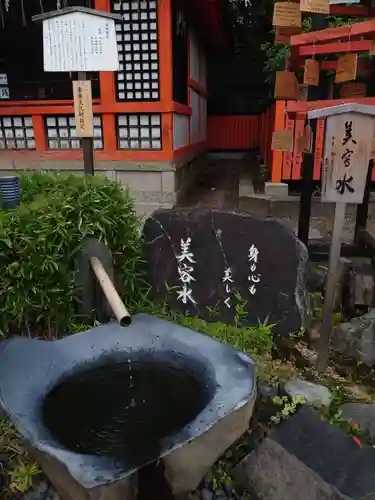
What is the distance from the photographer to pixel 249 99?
1775cm

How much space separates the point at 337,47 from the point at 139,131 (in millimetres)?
4672

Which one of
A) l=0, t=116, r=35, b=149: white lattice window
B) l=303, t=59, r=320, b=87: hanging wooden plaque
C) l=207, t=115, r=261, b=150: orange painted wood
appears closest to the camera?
l=303, t=59, r=320, b=87: hanging wooden plaque

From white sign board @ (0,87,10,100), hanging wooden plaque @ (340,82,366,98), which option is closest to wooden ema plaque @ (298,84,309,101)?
hanging wooden plaque @ (340,82,366,98)

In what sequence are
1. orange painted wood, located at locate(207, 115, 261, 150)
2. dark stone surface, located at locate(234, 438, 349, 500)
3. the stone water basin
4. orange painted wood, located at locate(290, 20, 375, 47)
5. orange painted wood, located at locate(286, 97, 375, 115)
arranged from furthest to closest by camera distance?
orange painted wood, located at locate(207, 115, 261, 150) < orange painted wood, located at locate(286, 97, 375, 115) < orange painted wood, located at locate(290, 20, 375, 47) < dark stone surface, located at locate(234, 438, 349, 500) < the stone water basin

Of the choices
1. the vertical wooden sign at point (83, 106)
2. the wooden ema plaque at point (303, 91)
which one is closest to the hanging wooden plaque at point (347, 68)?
the wooden ema plaque at point (303, 91)

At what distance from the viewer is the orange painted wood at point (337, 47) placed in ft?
12.4

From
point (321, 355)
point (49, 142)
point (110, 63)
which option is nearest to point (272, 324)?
point (321, 355)

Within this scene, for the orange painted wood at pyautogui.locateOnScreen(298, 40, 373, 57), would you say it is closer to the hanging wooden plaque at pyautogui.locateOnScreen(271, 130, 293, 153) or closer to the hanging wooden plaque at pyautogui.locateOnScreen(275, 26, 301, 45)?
the hanging wooden plaque at pyautogui.locateOnScreen(275, 26, 301, 45)

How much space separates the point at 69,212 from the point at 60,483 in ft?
7.07

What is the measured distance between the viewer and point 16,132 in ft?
27.8

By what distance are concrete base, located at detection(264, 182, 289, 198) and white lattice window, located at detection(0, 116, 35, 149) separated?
15.6 feet

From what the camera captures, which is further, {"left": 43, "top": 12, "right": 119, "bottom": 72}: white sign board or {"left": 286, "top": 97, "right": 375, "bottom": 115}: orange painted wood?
{"left": 43, "top": 12, "right": 119, "bottom": 72}: white sign board

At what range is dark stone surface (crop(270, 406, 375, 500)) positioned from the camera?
7.91ft

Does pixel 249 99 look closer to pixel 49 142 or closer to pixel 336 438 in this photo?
pixel 49 142
